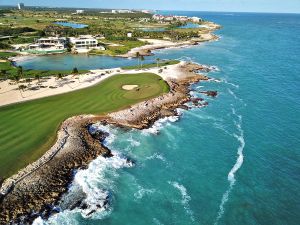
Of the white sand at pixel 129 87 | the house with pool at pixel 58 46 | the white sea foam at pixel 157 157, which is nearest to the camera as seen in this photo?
the white sea foam at pixel 157 157

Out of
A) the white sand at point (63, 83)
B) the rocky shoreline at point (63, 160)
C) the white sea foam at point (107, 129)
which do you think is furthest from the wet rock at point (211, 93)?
the white sea foam at point (107, 129)

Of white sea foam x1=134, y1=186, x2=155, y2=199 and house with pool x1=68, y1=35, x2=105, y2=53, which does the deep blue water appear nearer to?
white sea foam x1=134, y1=186, x2=155, y2=199

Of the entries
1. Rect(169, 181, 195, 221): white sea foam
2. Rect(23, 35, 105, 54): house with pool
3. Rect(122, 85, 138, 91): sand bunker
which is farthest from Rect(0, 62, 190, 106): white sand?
Rect(23, 35, 105, 54): house with pool

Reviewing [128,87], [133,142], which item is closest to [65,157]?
[133,142]

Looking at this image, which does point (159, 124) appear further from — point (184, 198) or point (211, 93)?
point (211, 93)

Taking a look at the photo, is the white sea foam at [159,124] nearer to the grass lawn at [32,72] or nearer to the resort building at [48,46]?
the grass lawn at [32,72]

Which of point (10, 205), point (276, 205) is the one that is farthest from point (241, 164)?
point (10, 205)
